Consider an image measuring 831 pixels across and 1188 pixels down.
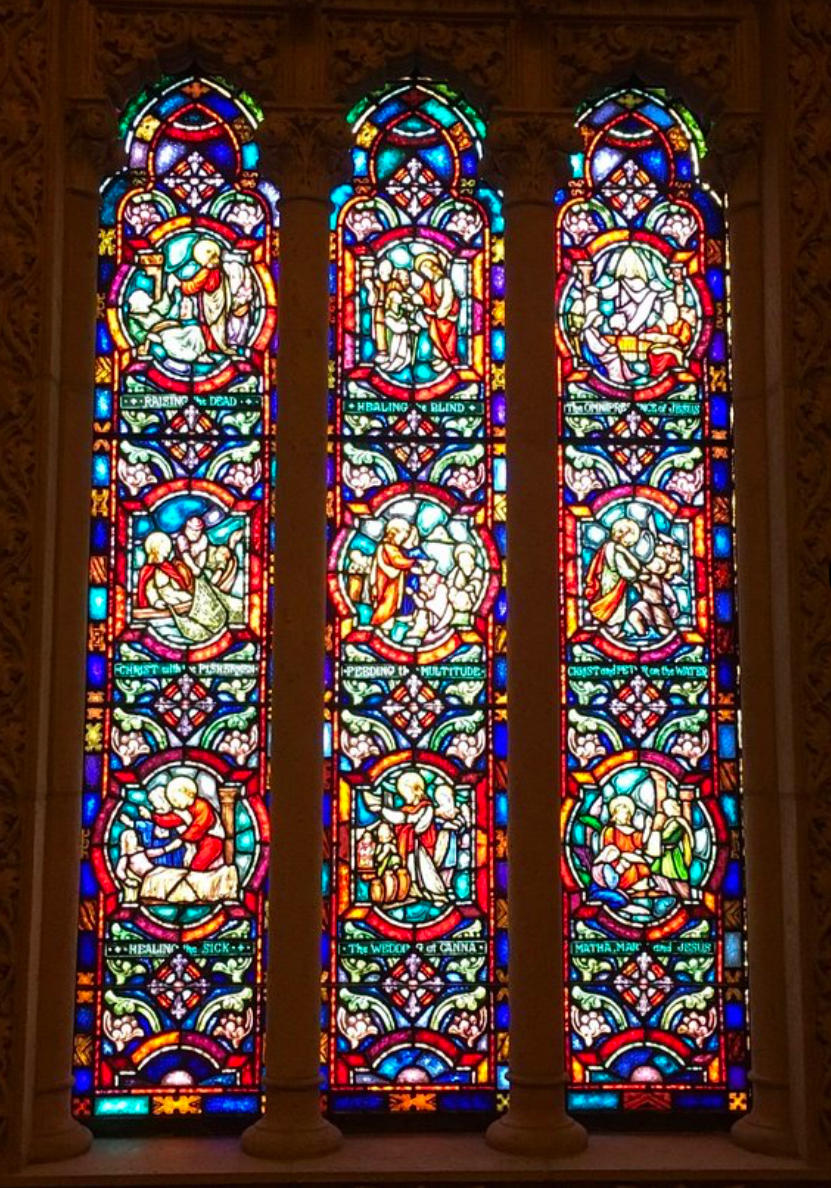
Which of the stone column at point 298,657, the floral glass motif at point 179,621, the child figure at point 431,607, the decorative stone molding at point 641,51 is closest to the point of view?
the stone column at point 298,657

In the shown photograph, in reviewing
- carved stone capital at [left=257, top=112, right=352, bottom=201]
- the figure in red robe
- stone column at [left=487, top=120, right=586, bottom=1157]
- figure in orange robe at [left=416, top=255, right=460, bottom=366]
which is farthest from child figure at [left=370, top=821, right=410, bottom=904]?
carved stone capital at [left=257, top=112, right=352, bottom=201]

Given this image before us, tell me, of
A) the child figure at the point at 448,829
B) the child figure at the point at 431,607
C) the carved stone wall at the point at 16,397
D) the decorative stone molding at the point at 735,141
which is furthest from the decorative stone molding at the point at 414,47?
the child figure at the point at 448,829

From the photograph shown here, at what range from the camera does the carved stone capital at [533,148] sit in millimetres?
5207

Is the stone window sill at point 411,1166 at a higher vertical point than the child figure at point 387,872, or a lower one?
lower

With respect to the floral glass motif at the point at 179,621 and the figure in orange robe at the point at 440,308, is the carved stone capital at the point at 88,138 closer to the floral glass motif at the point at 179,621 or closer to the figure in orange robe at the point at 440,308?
the floral glass motif at the point at 179,621

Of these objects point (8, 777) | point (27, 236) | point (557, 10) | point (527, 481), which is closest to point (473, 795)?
point (527, 481)

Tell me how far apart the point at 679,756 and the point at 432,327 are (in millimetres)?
1762

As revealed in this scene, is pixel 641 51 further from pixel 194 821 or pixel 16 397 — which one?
pixel 194 821

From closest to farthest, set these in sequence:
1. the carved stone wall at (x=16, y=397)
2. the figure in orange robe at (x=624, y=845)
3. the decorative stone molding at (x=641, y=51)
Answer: the carved stone wall at (x=16, y=397) < the figure in orange robe at (x=624, y=845) < the decorative stone molding at (x=641, y=51)

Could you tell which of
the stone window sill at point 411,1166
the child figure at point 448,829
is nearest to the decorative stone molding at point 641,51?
the child figure at point 448,829

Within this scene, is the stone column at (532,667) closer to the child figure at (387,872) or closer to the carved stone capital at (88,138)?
the child figure at (387,872)

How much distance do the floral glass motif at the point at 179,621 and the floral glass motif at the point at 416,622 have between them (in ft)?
0.94

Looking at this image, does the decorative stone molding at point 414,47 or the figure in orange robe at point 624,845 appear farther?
the decorative stone molding at point 414,47

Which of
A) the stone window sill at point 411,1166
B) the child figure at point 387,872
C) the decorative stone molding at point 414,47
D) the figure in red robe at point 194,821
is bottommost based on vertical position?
the stone window sill at point 411,1166
